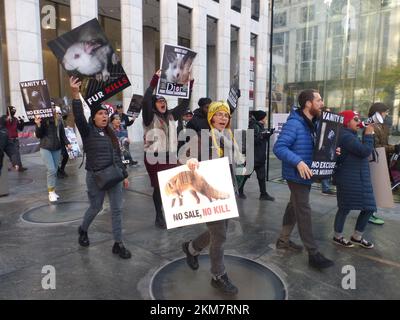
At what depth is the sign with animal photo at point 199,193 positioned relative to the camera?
10.7 ft

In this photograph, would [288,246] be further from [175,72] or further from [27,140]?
[27,140]

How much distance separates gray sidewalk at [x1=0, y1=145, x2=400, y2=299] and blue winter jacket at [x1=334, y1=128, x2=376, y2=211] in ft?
2.00

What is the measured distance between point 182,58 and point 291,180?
9.26ft

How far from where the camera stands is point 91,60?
465 centimetres

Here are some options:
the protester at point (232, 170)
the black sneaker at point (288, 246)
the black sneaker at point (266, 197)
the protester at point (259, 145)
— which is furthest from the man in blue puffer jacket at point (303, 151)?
the black sneaker at point (266, 197)

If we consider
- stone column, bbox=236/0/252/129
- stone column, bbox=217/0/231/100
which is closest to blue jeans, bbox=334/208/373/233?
stone column, bbox=217/0/231/100

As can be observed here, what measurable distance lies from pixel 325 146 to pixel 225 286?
73.0 inches

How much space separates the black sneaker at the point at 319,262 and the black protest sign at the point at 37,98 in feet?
17.9

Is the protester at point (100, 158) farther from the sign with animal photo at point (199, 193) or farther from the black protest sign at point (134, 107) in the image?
the black protest sign at point (134, 107)

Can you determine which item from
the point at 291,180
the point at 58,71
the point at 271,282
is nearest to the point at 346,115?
the point at 291,180

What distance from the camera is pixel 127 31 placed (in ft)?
53.4

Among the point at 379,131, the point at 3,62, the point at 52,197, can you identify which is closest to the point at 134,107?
the point at 52,197

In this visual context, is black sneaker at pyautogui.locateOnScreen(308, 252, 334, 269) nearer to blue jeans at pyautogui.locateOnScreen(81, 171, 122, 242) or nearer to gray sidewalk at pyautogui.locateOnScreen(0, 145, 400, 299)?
gray sidewalk at pyautogui.locateOnScreen(0, 145, 400, 299)

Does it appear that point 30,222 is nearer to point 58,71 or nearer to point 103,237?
point 103,237
